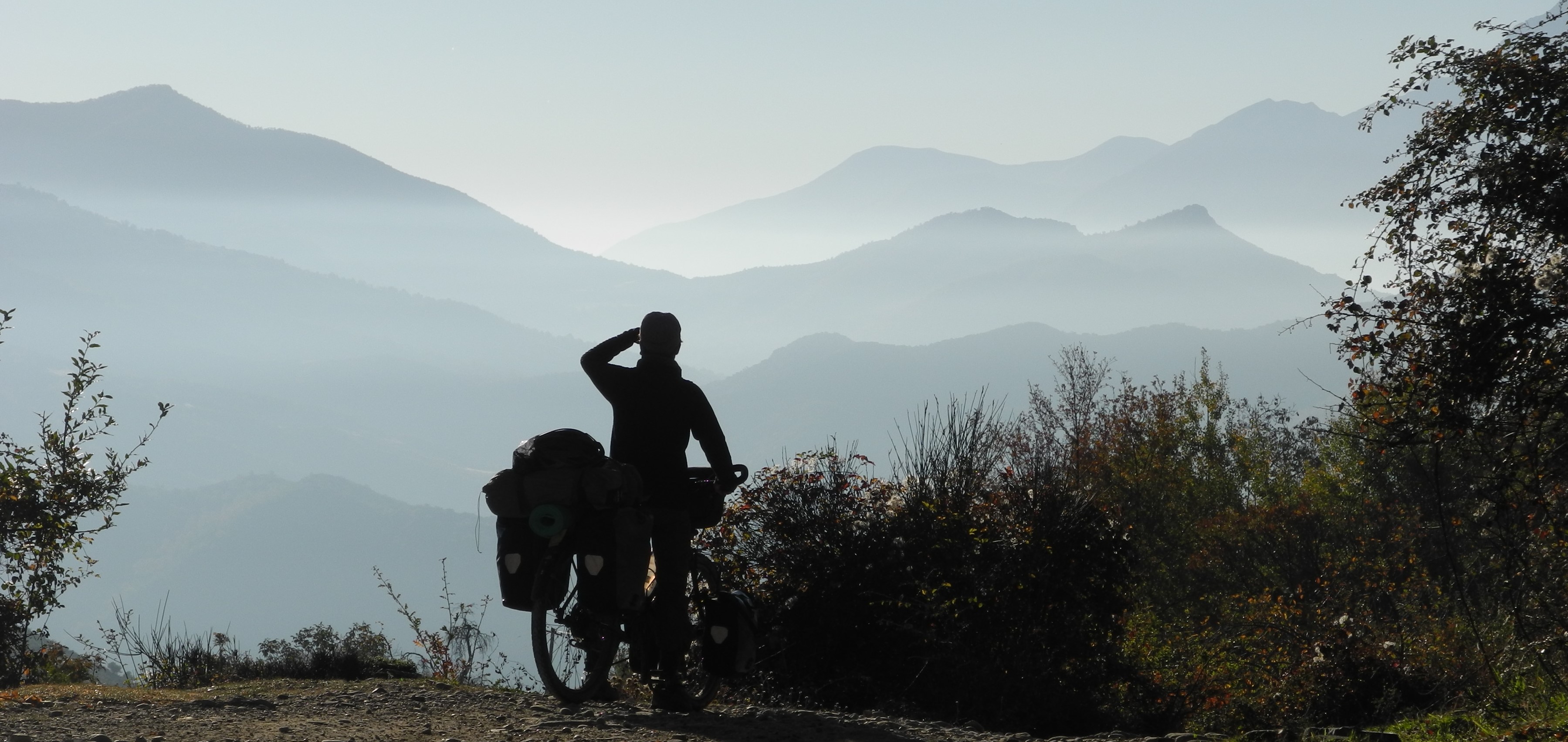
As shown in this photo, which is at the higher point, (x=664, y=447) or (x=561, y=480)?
(x=664, y=447)

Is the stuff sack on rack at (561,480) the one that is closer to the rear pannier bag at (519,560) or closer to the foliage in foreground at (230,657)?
the rear pannier bag at (519,560)

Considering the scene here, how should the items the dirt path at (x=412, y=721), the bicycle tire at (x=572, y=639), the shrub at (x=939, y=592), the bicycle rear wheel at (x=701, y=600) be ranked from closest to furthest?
the dirt path at (x=412, y=721) < the bicycle tire at (x=572, y=639) < the bicycle rear wheel at (x=701, y=600) < the shrub at (x=939, y=592)

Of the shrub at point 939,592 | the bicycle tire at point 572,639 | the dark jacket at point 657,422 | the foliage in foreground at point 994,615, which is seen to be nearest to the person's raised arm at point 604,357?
the dark jacket at point 657,422

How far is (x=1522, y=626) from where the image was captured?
6.18 meters

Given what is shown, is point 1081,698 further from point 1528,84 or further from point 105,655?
point 105,655

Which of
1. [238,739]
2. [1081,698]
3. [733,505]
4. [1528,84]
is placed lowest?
[1081,698]

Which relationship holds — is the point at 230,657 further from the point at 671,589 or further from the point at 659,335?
the point at 659,335

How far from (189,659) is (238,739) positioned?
14.9 ft

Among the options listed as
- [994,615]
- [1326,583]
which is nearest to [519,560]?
[994,615]

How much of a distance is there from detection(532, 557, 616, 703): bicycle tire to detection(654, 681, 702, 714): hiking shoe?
0.28 metres

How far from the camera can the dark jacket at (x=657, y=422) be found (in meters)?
5.96

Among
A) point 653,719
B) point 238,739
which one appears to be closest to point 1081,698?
point 653,719

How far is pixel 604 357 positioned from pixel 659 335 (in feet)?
0.96

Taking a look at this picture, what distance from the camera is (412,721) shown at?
5668 millimetres
